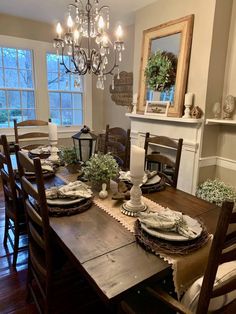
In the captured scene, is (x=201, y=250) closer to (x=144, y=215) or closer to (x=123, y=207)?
(x=144, y=215)

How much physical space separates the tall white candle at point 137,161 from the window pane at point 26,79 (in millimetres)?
3683

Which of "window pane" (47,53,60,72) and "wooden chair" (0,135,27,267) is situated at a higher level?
"window pane" (47,53,60,72)

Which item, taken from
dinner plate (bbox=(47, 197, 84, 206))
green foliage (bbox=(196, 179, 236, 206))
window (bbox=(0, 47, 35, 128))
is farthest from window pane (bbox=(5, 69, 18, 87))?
green foliage (bbox=(196, 179, 236, 206))

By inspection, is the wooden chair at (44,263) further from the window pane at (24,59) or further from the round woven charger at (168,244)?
the window pane at (24,59)

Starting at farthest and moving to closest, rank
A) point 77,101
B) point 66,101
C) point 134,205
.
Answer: point 77,101, point 66,101, point 134,205

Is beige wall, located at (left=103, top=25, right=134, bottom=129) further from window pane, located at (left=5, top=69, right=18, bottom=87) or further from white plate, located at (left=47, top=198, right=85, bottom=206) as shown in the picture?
white plate, located at (left=47, top=198, right=85, bottom=206)

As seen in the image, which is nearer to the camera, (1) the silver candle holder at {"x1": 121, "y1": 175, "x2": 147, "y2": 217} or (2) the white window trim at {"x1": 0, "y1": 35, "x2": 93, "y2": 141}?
(1) the silver candle holder at {"x1": 121, "y1": 175, "x2": 147, "y2": 217}

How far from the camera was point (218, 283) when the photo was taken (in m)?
0.93

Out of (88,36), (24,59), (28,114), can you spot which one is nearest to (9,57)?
(24,59)

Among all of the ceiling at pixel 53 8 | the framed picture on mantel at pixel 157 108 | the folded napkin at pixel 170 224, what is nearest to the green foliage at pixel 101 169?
the folded napkin at pixel 170 224

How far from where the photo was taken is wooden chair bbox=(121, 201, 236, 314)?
0.78 m

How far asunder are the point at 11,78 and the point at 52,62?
0.81 metres

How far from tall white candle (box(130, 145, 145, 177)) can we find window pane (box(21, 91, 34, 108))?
365 centimetres

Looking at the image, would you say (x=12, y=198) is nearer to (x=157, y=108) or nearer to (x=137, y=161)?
(x=137, y=161)
